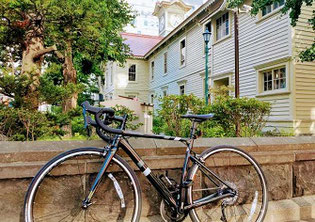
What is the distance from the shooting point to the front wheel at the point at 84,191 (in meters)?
1.79

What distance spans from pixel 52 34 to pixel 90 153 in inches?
132

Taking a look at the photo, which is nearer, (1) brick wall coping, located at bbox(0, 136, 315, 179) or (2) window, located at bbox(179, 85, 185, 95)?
(1) brick wall coping, located at bbox(0, 136, 315, 179)

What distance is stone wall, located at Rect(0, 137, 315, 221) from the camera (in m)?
1.80

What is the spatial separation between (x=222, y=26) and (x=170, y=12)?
1331 cm

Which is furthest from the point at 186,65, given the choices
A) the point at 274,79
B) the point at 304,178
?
the point at 304,178

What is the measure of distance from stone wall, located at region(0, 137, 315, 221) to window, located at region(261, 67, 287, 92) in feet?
22.3

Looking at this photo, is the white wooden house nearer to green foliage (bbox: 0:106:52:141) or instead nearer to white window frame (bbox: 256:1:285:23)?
white window frame (bbox: 256:1:285:23)

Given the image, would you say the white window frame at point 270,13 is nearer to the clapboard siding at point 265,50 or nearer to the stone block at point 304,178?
the clapboard siding at point 265,50

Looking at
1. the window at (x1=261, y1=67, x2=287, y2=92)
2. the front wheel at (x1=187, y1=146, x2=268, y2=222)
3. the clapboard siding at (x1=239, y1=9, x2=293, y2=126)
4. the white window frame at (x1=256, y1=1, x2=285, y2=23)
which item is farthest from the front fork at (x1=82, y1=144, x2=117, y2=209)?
the white window frame at (x1=256, y1=1, x2=285, y2=23)

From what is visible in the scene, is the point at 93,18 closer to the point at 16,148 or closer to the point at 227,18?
the point at 16,148

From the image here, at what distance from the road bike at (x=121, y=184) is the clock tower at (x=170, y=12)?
74.8ft

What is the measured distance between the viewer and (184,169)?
200 cm

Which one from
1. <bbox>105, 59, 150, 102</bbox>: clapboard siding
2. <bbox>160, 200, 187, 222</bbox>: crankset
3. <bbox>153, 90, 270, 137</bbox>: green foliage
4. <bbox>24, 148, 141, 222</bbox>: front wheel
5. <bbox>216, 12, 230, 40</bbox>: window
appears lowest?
<bbox>160, 200, 187, 222</bbox>: crankset

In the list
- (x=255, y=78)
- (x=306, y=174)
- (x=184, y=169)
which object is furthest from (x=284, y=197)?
(x=255, y=78)
